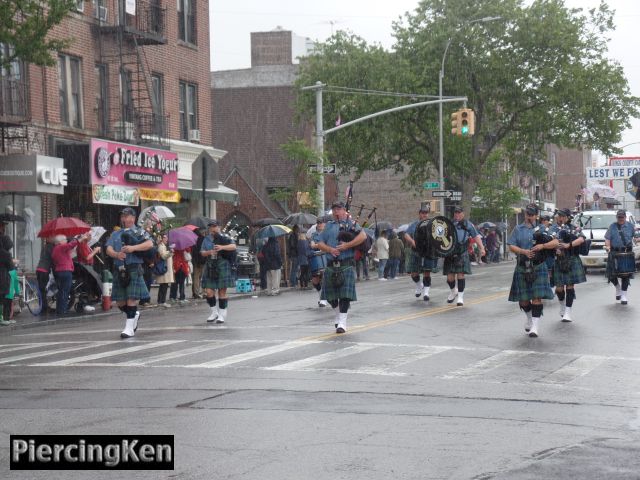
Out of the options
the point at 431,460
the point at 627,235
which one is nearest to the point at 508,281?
the point at 627,235

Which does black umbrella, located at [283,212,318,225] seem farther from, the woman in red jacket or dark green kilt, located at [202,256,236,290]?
dark green kilt, located at [202,256,236,290]

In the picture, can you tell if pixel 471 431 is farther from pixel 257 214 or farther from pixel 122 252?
pixel 257 214

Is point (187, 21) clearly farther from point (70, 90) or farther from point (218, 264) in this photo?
point (218, 264)

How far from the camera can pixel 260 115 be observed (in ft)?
215

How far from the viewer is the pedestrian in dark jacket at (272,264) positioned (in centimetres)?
2925

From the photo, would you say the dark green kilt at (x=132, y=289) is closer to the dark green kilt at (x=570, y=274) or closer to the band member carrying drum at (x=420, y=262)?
the dark green kilt at (x=570, y=274)

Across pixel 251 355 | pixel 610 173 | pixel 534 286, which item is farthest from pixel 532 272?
pixel 610 173

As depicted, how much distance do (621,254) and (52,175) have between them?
14.0 metres

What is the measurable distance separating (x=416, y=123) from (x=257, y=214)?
9.47 metres

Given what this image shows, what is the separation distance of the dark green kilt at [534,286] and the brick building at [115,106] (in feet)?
44.2

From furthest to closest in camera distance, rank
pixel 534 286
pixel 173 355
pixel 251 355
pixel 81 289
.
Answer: pixel 81 289, pixel 534 286, pixel 173 355, pixel 251 355

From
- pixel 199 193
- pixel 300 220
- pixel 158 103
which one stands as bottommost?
pixel 300 220

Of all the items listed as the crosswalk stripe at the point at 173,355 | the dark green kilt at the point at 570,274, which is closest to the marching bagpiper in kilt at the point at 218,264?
the crosswalk stripe at the point at 173,355

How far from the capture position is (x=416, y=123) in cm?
5688
